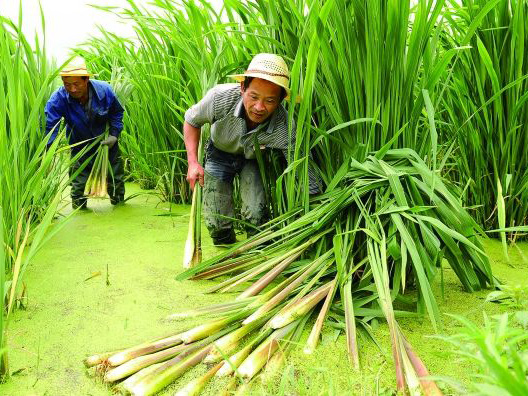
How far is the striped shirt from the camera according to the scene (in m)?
1.90

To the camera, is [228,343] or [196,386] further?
[228,343]

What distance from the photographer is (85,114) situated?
2.97 metres

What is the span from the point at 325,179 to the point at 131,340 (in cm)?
76

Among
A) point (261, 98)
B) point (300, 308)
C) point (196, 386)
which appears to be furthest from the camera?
point (261, 98)

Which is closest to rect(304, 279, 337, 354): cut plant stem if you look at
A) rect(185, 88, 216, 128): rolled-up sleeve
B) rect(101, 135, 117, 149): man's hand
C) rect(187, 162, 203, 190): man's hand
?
rect(187, 162, 203, 190): man's hand

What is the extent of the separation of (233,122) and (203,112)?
0.12 meters

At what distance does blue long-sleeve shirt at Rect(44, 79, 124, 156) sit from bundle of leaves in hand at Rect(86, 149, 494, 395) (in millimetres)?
1536

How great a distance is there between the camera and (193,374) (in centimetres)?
124

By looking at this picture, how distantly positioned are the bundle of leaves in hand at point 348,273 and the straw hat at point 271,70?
36 centimetres

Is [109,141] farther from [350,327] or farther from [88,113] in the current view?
[350,327]

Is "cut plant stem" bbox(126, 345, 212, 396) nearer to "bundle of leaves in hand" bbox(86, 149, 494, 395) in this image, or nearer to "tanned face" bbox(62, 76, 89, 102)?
"bundle of leaves in hand" bbox(86, 149, 494, 395)

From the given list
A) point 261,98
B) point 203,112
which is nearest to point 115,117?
point 203,112

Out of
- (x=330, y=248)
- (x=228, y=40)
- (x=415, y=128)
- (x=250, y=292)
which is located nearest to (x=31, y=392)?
(x=250, y=292)

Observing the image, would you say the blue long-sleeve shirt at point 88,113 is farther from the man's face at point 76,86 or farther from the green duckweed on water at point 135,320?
the green duckweed on water at point 135,320
